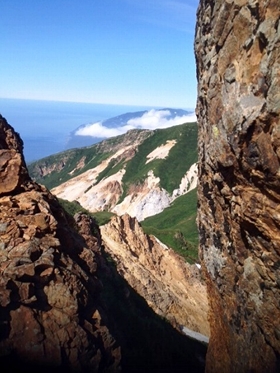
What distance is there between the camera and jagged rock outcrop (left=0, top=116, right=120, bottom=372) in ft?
47.4

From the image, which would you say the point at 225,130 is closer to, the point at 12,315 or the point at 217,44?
Answer: the point at 217,44

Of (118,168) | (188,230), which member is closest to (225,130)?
(188,230)

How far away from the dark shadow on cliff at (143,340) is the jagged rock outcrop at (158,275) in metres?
4.17

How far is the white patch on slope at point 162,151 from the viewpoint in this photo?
128 m

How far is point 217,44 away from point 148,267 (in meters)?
30.8

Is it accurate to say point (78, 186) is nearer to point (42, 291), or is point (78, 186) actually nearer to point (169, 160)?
point (169, 160)

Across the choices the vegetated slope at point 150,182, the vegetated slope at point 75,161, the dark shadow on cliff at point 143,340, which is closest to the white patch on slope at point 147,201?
the vegetated slope at point 150,182

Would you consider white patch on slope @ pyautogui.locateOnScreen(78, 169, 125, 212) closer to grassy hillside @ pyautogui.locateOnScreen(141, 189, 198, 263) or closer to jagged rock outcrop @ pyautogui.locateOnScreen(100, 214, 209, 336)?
grassy hillside @ pyautogui.locateOnScreen(141, 189, 198, 263)

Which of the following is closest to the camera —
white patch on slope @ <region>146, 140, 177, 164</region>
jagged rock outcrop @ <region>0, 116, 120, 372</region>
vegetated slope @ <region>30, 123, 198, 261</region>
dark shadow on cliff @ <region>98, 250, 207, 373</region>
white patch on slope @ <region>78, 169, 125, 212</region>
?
jagged rock outcrop @ <region>0, 116, 120, 372</region>

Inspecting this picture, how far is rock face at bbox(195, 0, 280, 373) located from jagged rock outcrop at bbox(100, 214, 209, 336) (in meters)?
17.3

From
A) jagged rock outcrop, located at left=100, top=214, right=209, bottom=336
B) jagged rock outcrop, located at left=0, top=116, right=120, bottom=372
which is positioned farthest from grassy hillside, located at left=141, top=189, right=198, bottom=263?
jagged rock outcrop, located at left=0, top=116, right=120, bottom=372

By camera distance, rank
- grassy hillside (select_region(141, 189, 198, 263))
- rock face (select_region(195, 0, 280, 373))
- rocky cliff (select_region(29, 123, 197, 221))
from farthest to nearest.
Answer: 1. rocky cliff (select_region(29, 123, 197, 221))
2. grassy hillside (select_region(141, 189, 198, 263))
3. rock face (select_region(195, 0, 280, 373))

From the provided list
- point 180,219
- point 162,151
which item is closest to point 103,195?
point 162,151

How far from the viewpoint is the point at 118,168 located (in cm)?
12825
